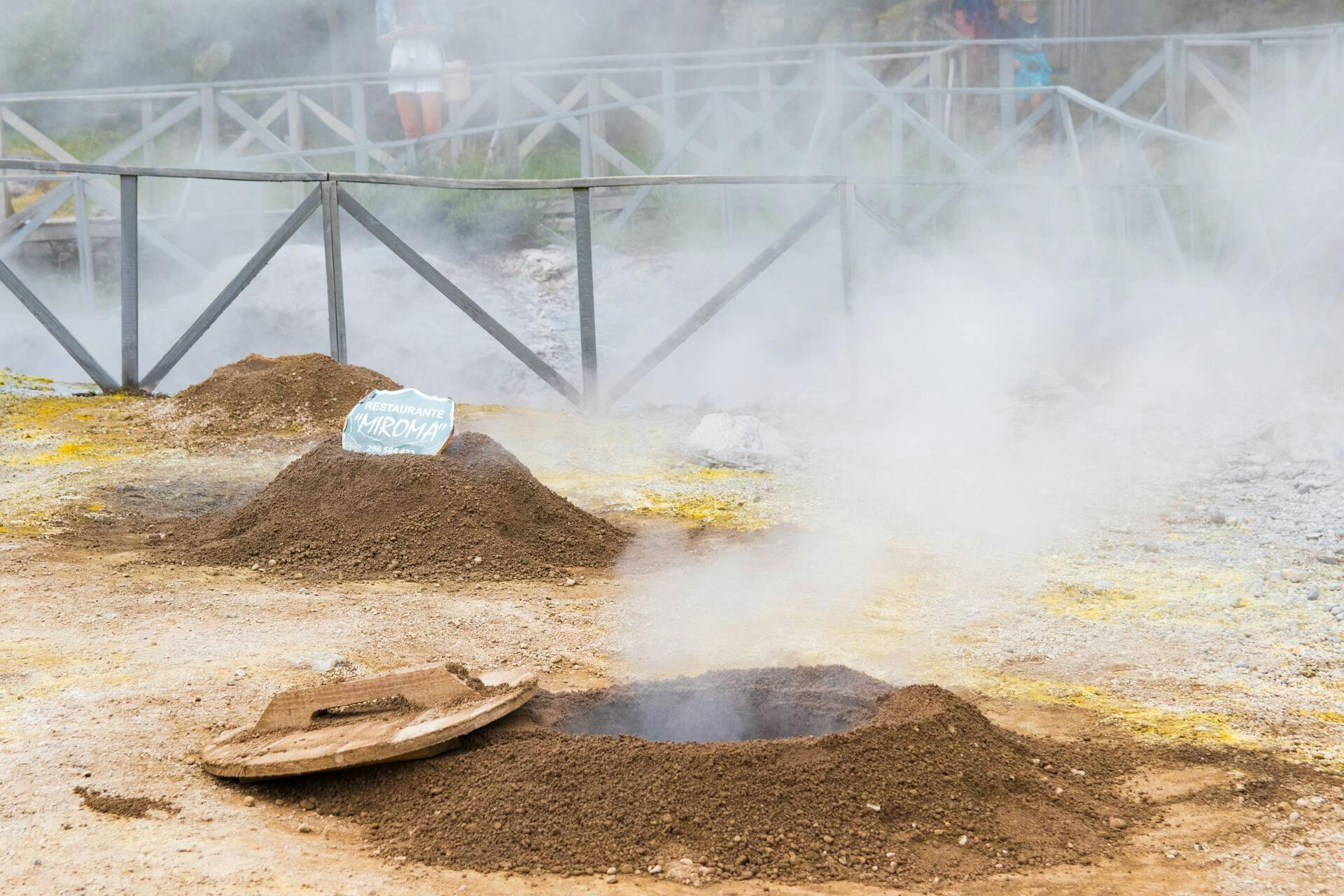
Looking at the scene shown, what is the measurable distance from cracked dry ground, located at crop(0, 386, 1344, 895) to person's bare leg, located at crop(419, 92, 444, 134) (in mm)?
6058

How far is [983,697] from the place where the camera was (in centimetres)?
298

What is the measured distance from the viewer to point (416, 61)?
10180mm

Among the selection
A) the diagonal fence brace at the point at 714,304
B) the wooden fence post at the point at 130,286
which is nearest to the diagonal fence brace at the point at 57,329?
the wooden fence post at the point at 130,286

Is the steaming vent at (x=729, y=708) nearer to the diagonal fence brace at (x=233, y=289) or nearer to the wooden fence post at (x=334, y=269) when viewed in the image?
the wooden fence post at (x=334, y=269)

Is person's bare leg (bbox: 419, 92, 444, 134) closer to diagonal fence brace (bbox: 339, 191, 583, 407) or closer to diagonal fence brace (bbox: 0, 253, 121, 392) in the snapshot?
diagonal fence brace (bbox: 339, 191, 583, 407)

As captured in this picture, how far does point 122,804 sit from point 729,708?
48.7 inches

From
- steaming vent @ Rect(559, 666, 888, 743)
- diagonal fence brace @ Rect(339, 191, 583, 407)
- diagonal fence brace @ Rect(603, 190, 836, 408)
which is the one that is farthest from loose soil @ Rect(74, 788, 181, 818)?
diagonal fence brace @ Rect(603, 190, 836, 408)

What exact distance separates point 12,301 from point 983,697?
425 inches

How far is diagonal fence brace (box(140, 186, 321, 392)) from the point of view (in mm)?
6312

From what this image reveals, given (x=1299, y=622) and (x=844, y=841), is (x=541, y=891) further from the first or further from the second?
(x=1299, y=622)

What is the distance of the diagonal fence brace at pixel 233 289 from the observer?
20.7 feet

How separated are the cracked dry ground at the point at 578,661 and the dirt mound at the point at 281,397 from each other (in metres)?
0.60

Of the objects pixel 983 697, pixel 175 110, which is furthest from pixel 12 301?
pixel 983 697

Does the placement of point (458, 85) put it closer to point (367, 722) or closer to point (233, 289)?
point (233, 289)
